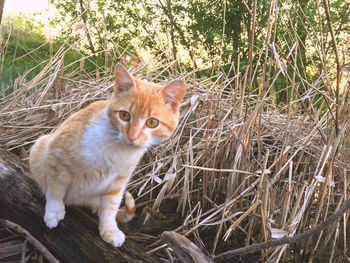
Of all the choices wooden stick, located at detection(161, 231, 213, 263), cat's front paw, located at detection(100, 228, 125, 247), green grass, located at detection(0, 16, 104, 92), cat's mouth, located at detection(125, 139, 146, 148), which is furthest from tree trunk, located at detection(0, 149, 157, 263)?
green grass, located at detection(0, 16, 104, 92)

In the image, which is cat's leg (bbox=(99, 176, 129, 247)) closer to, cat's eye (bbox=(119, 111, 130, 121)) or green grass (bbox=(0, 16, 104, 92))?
cat's eye (bbox=(119, 111, 130, 121))

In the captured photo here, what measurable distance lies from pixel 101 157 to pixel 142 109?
23cm

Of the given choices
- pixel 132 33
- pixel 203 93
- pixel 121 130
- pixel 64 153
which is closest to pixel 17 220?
pixel 64 153

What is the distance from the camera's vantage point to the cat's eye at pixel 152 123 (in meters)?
1.88

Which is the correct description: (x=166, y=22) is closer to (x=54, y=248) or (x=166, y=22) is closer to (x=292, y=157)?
(x=292, y=157)

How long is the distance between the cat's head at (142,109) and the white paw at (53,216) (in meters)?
0.35

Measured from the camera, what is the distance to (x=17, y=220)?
1.97 m

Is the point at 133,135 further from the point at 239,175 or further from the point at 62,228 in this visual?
the point at 239,175

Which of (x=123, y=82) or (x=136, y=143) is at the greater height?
(x=123, y=82)

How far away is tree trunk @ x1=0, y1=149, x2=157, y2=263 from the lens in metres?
1.84

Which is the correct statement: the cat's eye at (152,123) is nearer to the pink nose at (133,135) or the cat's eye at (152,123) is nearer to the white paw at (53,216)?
the pink nose at (133,135)

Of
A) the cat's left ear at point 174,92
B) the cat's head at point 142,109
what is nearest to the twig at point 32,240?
the cat's head at point 142,109

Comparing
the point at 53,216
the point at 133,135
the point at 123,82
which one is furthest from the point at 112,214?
the point at 123,82

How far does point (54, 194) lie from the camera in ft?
6.05
